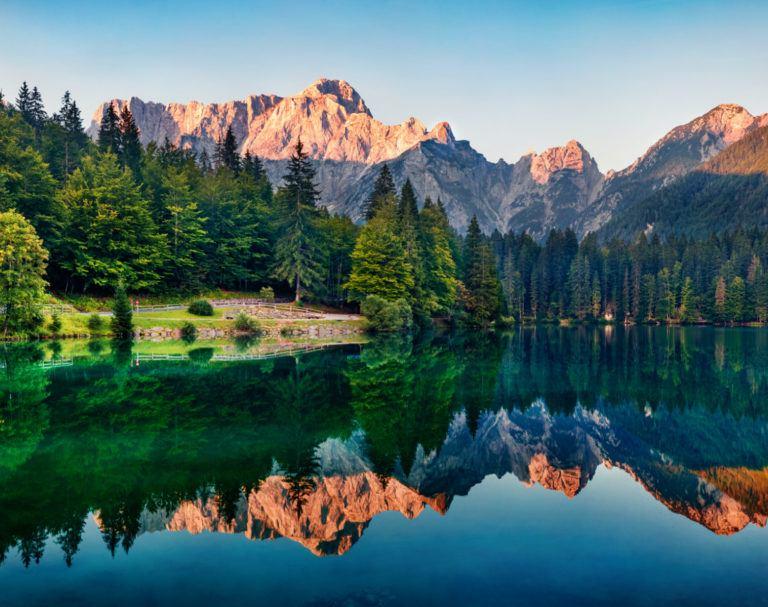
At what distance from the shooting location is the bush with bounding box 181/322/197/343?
5272 centimetres

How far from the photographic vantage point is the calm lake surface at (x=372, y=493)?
31.4 feet

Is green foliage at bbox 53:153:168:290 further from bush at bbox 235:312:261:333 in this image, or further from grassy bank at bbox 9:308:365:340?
bush at bbox 235:312:261:333

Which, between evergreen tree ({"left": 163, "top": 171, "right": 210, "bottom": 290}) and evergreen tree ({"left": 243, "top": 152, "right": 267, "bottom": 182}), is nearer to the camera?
evergreen tree ({"left": 163, "top": 171, "right": 210, "bottom": 290})

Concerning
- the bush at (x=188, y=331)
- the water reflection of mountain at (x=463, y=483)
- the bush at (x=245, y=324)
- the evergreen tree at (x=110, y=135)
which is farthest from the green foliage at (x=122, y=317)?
the evergreen tree at (x=110, y=135)

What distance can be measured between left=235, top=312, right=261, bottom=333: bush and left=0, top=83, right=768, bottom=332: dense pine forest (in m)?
13.4

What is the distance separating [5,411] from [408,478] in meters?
16.2

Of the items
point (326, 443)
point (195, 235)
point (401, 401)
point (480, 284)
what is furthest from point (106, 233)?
point (480, 284)

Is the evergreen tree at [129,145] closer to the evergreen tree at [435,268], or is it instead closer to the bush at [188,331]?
the bush at [188,331]

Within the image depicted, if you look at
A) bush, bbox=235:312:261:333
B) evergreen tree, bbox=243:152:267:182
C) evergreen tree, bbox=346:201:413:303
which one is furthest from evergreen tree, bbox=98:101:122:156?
bush, bbox=235:312:261:333

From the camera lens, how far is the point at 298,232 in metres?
71.4

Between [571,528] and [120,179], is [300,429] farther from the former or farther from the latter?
[120,179]

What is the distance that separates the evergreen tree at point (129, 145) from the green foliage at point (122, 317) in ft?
112

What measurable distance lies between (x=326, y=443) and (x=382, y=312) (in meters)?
46.9

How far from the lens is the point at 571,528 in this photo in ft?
40.7
